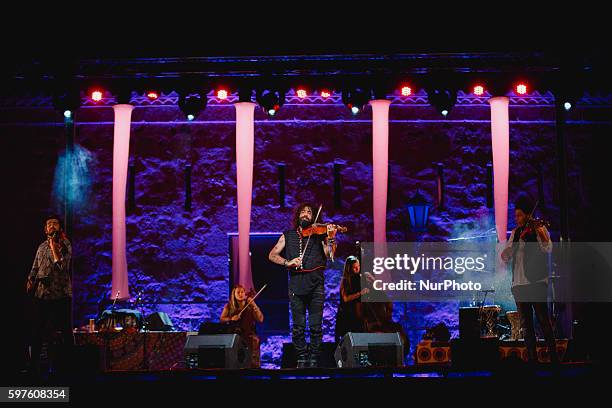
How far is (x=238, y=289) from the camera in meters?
11.2

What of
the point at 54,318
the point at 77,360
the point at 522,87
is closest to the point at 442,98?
the point at 522,87

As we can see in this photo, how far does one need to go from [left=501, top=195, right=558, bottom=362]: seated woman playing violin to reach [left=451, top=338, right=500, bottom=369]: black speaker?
61cm

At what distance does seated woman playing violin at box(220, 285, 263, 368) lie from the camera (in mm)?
10945

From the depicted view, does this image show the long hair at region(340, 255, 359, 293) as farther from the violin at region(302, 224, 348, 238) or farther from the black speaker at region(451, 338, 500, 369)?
the black speaker at region(451, 338, 500, 369)

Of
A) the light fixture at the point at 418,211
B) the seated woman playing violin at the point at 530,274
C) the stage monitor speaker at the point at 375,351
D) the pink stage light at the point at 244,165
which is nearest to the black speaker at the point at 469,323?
the seated woman playing violin at the point at 530,274

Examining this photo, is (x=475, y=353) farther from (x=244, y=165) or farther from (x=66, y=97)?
(x=66, y=97)

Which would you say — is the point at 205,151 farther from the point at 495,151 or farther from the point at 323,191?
the point at 495,151

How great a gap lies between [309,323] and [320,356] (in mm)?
1535

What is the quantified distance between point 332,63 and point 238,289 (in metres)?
3.54

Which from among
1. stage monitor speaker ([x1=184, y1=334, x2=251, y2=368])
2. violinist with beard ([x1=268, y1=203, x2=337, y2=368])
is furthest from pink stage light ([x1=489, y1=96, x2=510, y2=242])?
stage monitor speaker ([x1=184, y1=334, x2=251, y2=368])

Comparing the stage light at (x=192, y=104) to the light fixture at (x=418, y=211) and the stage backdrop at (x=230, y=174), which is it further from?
the light fixture at (x=418, y=211)

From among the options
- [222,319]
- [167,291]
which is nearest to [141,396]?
[222,319]

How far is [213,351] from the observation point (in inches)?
343

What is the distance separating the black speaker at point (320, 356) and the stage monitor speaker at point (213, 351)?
5.08 ft
